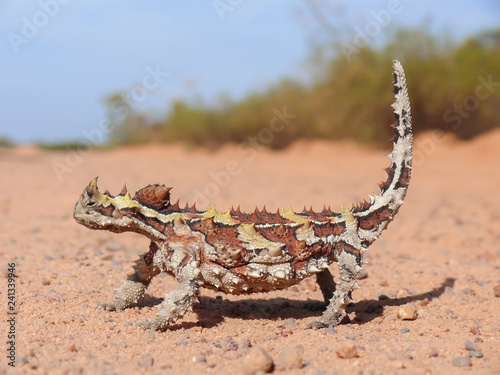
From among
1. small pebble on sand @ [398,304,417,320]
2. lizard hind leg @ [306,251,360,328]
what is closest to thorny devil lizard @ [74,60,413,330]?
lizard hind leg @ [306,251,360,328]

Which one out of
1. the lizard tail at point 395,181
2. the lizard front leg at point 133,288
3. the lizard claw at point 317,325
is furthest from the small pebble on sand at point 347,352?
the lizard front leg at point 133,288

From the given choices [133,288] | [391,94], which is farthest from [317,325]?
[391,94]

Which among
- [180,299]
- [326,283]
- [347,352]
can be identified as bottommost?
[347,352]

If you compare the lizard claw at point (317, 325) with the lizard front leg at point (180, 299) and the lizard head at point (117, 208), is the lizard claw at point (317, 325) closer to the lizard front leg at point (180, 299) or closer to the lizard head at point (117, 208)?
the lizard front leg at point (180, 299)

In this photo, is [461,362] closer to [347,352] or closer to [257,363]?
[347,352]

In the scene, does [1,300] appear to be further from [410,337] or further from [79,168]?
[79,168]
